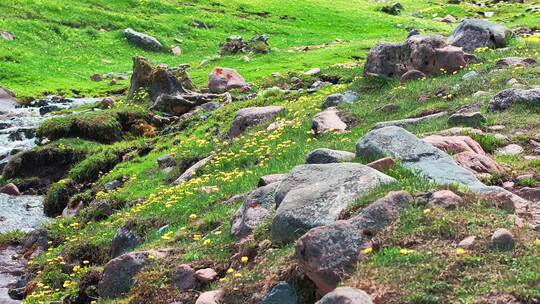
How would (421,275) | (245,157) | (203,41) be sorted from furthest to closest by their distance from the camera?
(203,41) → (245,157) → (421,275)

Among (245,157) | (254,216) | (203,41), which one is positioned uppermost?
(254,216)

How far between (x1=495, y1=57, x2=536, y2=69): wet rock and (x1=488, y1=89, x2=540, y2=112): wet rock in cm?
496

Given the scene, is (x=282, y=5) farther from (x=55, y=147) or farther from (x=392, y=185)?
(x=392, y=185)

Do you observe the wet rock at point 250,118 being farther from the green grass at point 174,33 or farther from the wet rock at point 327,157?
the green grass at point 174,33

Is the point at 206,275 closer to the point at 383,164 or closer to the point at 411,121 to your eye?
the point at 383,164

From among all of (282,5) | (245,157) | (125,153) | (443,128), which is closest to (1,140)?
(125,153)

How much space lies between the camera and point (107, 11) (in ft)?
222

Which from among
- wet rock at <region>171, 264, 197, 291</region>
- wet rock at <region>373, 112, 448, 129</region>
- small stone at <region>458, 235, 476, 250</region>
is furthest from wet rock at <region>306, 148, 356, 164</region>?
wet rock at <region>373, 112, 448, 129</region>

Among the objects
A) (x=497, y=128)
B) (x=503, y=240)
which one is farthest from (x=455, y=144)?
(x=503, y=240)

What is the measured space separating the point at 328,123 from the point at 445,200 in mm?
11050

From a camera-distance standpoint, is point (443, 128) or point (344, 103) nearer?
point (443, 128)

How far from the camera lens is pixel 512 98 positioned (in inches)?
734

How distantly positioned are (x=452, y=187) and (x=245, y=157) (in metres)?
10.7

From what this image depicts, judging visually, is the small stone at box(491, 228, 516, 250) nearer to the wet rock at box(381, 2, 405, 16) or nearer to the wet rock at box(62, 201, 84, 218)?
the wet rock at box(62, 201, 84, 218)
